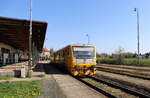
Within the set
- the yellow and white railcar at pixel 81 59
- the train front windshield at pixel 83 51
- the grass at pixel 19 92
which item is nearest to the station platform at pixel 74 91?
the grass at pixel 19 92

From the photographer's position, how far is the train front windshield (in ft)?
52.3

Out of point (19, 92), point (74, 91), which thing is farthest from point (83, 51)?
point (19, 92)

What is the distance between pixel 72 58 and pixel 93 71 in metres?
2.13

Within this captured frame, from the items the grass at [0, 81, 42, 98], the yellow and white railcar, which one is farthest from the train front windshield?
the grass at [0, 81, 42, 98]

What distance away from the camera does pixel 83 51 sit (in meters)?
16.1

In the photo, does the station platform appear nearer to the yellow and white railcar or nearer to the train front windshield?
the yellow and white railcar

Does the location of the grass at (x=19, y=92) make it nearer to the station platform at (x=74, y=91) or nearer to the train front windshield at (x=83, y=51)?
the station platform at (x=74, y=91)

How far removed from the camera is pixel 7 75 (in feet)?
47.6

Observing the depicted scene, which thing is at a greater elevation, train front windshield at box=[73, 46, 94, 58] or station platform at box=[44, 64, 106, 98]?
train front windshield at box=[73, 46, 94, 58]

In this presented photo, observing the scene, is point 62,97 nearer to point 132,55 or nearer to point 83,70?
point 83,70

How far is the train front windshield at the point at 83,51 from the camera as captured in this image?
1593 cm

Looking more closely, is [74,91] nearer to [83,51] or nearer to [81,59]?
[81,59]

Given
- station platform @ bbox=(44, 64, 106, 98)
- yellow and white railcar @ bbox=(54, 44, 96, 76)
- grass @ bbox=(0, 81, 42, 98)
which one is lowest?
station platform @ bbox=(44, 64, 106, 98)

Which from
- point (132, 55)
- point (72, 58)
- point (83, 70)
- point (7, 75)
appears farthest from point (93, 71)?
point (132, 55)
